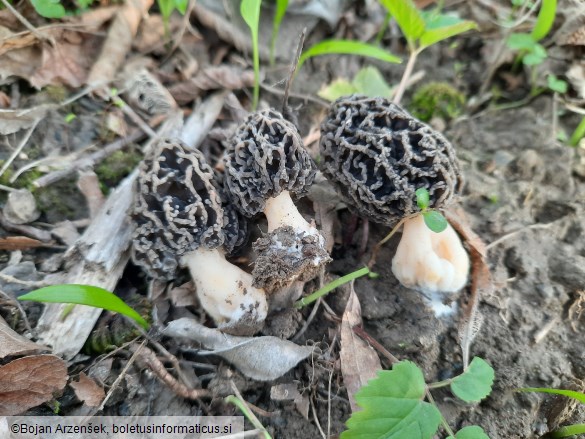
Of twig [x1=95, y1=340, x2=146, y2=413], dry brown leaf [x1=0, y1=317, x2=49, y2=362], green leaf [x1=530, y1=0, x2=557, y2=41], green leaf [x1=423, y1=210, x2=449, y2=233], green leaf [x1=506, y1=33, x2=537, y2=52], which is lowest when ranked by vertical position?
twig [x1=95, y1=340, x2=146, y2=413]

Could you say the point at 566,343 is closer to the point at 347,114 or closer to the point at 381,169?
the point at 381,169

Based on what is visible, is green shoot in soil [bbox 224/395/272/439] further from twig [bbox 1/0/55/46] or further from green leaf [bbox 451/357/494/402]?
twig [bbox 1/0/55/46]

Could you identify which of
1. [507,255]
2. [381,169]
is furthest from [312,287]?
[507,255]

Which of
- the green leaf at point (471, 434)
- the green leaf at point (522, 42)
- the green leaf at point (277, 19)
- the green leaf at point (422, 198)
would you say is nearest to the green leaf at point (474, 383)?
the green leaf at point (471, 434)

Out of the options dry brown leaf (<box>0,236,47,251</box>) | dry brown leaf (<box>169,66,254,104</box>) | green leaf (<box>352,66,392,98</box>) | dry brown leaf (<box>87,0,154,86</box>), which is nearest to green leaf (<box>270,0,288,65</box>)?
dry brown leaf (<box>169,66,254,104</box>)

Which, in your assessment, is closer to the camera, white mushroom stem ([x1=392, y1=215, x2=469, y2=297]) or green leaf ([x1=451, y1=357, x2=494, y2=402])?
green leaf ([x1=451, y1=357, x2=494, y2=402])

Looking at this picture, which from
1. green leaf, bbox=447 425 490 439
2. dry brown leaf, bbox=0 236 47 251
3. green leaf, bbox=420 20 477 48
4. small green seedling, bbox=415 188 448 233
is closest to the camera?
green leaf, bbox=447 425 490 439

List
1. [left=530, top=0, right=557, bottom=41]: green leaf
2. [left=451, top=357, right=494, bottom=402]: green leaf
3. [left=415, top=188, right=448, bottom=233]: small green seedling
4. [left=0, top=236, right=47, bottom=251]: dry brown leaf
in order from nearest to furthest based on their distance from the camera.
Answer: [left=451, top=357, right=494, bottom=402]: green leaf, [left=415, top=188, right=448, bottom=233]: small green seedling, [left=0, top=236, right=47, bottom=251]: dry brown leaf, [left=530, top=0, right=557, bottom=41]: green leaf
